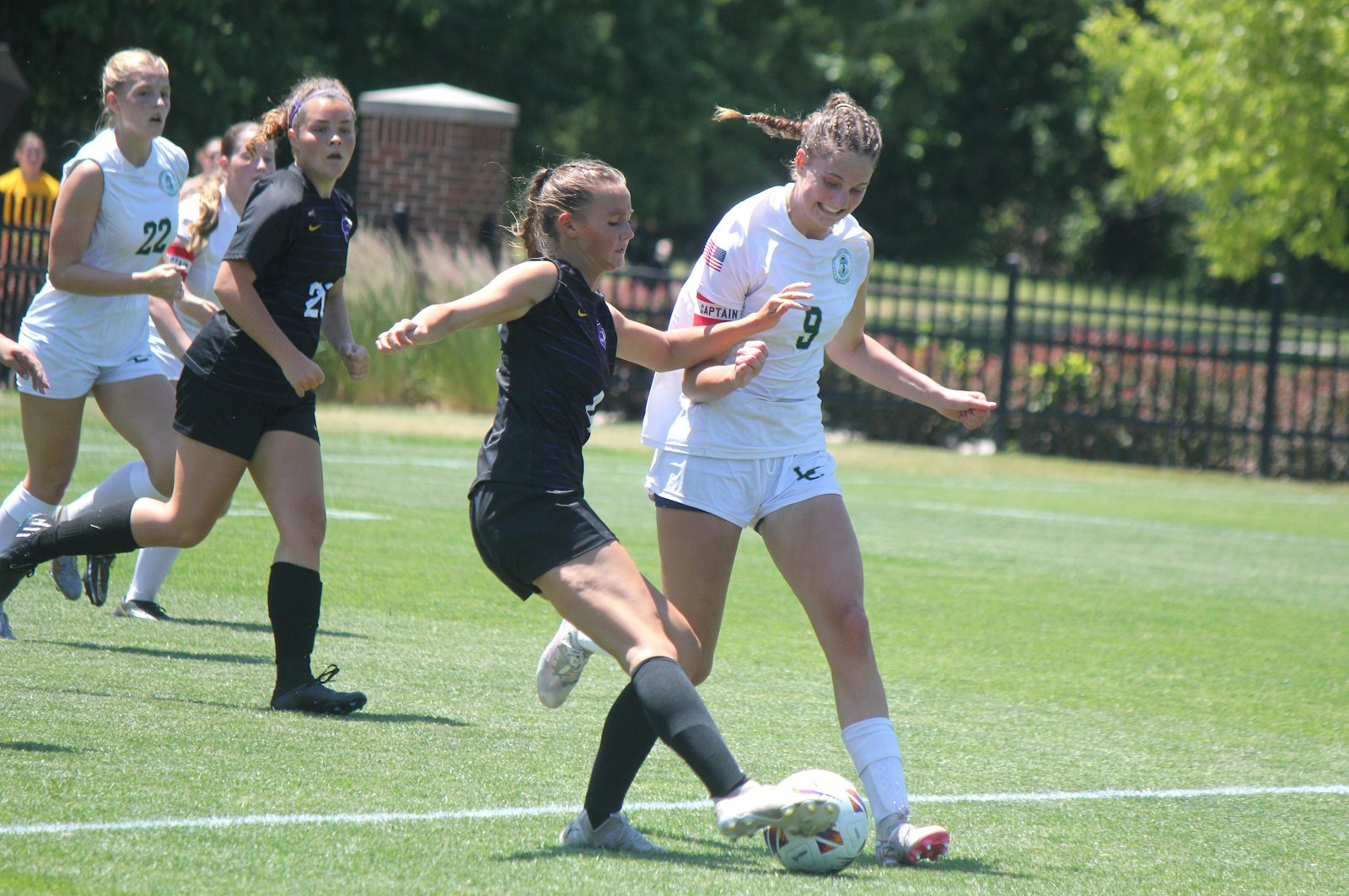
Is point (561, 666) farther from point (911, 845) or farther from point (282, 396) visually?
point (282, 396)

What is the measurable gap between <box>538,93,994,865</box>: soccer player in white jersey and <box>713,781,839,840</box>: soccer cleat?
594 mm

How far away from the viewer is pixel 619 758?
4148 mm

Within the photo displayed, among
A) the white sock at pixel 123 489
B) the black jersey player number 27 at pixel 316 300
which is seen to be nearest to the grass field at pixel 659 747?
the white sock at pixel 123 489

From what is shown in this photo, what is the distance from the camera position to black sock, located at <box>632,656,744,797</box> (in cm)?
387

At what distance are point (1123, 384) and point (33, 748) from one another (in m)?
16.2

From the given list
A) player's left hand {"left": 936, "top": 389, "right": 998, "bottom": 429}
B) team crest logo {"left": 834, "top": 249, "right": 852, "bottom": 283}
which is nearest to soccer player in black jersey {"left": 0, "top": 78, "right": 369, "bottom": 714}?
team crest logo {"left": 834, "top": 249, "right": 852, "bottom": 283}

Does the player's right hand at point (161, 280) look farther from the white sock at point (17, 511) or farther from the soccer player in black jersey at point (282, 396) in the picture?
the white sock at point (17, 511)

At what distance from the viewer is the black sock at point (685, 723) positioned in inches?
152

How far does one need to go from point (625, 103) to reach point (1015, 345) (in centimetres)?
1945

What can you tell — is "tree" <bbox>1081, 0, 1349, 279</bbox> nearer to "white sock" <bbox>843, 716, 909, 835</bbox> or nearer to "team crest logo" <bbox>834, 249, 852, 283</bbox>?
"team crest logo" <bbox>834, 249, 852, 283</bbox>

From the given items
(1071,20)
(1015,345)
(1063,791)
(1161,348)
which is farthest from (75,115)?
(1071,20)

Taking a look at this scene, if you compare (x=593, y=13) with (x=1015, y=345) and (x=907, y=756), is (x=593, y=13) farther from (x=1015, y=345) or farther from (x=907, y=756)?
(x=907, y=756)

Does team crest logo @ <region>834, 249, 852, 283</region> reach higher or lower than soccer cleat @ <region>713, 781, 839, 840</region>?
higher

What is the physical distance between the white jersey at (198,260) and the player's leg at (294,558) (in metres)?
2.07
